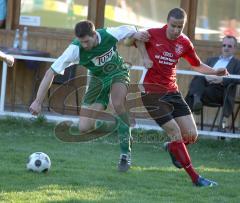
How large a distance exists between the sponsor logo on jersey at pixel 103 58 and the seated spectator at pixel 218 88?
3179 millimetres

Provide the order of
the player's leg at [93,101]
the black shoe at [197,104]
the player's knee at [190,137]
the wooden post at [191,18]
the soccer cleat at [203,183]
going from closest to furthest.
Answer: the soccer cleat at [203,183] → the player's knee at [190,137] → the player's leg at [93,101] → the black shoe at [197,104] → the wooden post at [191,18]

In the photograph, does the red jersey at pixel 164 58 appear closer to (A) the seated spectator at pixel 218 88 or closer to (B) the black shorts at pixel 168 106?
(B) the black shorts at pixel 168 106

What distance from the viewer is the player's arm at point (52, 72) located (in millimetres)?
7502

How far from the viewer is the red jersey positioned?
8.25 metres

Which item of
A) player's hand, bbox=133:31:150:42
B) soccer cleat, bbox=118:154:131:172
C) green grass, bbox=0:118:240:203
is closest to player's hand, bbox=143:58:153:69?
player's hand, bbox=133:31:150:42

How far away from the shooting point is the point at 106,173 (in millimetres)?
8297

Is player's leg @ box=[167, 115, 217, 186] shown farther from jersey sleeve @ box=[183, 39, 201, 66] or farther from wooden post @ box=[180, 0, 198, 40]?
wooden post @ box=[180, 0, 198, 40]

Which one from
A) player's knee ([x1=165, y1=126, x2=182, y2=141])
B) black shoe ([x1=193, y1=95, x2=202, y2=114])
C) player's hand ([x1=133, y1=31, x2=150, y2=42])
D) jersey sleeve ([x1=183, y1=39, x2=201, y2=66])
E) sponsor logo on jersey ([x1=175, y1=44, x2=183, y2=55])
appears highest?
player's hand ([x1=133, y1=31, x2=150, y2=42])

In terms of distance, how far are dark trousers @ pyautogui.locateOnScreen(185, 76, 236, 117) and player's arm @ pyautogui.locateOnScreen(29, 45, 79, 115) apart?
12.3 ft

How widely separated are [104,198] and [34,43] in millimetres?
6827

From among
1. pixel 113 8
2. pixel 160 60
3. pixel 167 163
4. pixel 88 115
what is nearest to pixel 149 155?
pixel 167 163

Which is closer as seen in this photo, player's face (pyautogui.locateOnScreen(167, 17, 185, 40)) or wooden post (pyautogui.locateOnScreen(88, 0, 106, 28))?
player's face (pyautogui.locateOnScreen(167, 17, 185, 40))

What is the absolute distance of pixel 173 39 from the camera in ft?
27.1

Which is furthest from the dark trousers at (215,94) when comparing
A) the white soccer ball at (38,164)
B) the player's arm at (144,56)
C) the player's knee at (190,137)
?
the white soccer ball at (38,164)
